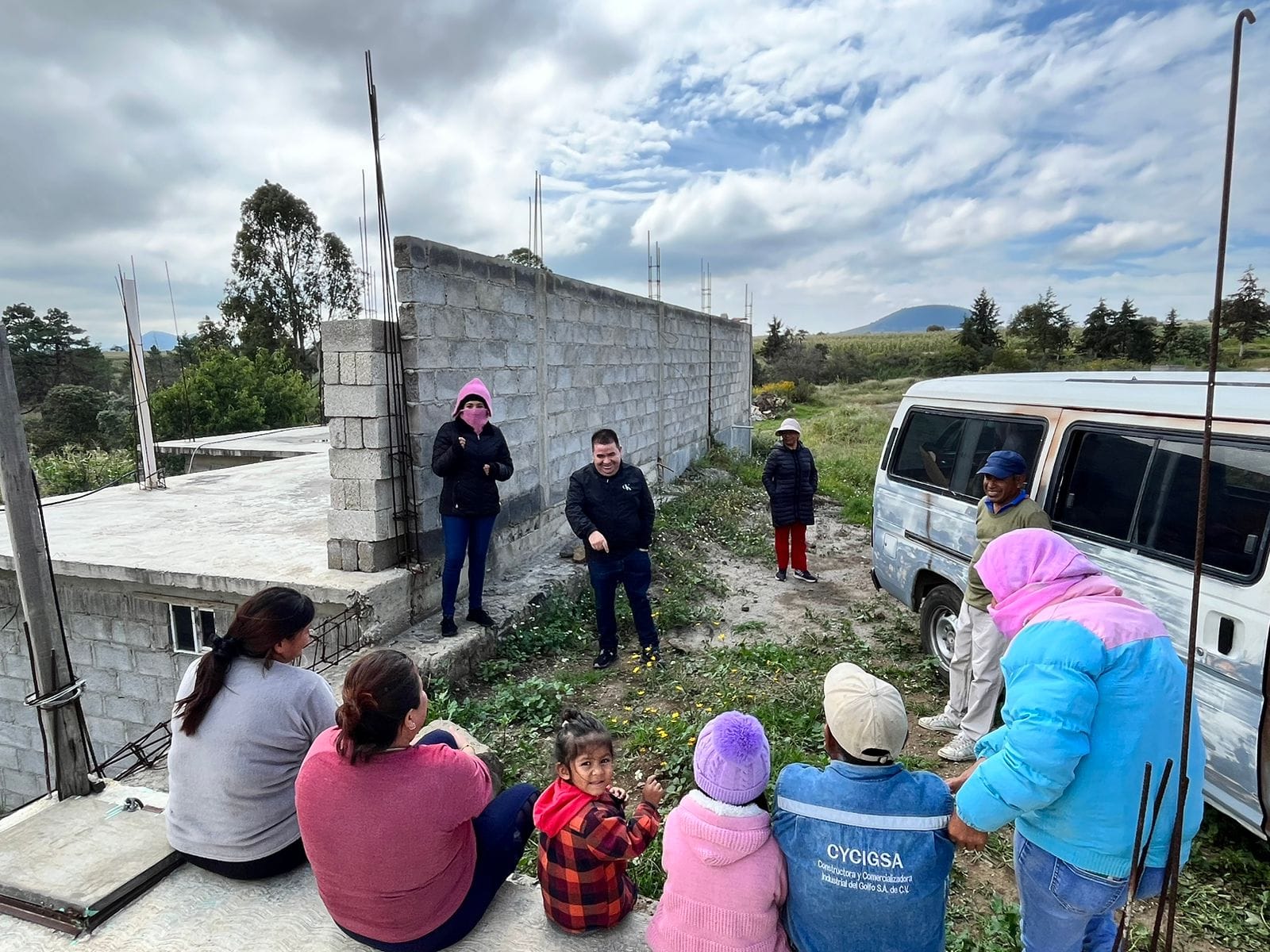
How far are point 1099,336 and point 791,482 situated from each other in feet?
118

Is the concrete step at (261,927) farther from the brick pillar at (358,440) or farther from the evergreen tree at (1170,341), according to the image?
the evergreen tree at (1170,341)

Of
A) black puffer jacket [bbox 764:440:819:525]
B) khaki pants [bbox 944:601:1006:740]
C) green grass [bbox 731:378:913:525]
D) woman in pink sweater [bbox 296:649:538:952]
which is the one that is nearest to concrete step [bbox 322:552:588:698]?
woman in pink sweater [bbox 296:649:538:952]

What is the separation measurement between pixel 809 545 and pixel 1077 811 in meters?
7.16

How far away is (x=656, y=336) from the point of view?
10.8m

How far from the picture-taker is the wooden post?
2.71 m

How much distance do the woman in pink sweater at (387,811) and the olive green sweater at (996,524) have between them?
278 cm

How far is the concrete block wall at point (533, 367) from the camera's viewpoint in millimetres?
5016

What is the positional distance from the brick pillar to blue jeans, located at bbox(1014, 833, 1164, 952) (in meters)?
4.05

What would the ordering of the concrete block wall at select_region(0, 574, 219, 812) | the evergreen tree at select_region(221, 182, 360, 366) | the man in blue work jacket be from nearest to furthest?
the man in blue work jacket → the concrete block wall at select_region(0, 574, 219, 812) → the evergreen tree at select_region(221, 182, 360, 366)

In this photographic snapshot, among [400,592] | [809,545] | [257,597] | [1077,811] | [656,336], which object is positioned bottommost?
[809,545]

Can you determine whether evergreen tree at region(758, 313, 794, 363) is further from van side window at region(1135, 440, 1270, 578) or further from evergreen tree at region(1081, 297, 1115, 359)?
van side window at region(1135, 440, 1270, 578)

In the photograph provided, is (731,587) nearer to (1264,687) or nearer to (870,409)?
(1264,687)

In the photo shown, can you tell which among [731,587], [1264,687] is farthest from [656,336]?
[1264,687]

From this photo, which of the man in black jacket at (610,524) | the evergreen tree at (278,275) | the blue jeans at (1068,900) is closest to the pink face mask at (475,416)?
the man in black jacket at (610,524)
